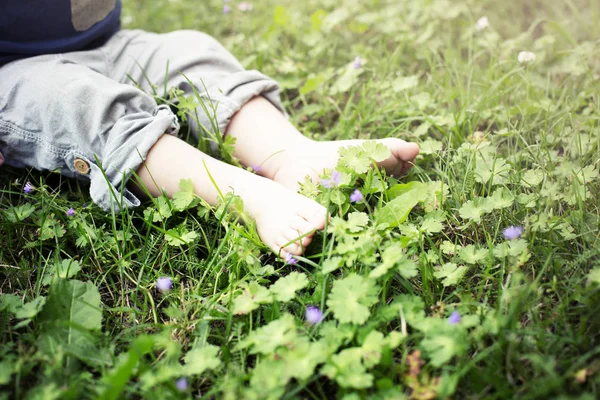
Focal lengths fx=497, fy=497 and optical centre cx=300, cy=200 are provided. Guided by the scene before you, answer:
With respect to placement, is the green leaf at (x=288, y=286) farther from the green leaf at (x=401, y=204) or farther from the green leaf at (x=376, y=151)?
the green leaf at (x=376, y=151)

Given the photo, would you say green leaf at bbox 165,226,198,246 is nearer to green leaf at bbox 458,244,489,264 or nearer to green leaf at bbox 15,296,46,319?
green leaf at bbox 15,296,46,319

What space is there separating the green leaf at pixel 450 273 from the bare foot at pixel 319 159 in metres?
0.40

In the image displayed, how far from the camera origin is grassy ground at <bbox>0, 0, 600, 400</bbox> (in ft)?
3.39

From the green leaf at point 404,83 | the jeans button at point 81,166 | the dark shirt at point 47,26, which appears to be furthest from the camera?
the green leaf at point 404,83

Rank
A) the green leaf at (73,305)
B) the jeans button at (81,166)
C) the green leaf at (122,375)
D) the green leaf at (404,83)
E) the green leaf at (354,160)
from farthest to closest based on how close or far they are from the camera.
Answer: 1. the green leaf at (404,83)
2. the jeans button at (81,166)
3. the green leaf at (354,160)
4. the green leaf at (73,305)
5. the green leaf at (122,375)

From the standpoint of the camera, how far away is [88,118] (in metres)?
1.51

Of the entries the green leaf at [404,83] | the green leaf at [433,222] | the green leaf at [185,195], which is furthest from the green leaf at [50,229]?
the green leaf at [404,83]

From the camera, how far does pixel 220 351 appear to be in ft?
3.84

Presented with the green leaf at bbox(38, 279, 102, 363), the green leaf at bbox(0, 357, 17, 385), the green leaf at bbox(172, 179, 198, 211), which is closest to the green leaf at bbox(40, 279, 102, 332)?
the green leaf at bbox(38, 279, 102, 363)

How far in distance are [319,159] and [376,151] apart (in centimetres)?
19

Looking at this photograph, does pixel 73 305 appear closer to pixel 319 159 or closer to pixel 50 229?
pixel 50 229

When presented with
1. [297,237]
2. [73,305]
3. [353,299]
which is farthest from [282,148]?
[73,305]

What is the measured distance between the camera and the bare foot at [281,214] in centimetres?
133

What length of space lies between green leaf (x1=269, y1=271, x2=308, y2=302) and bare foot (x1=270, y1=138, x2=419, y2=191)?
380mm
